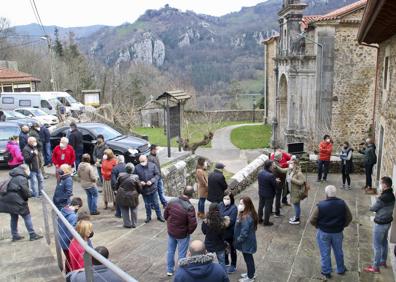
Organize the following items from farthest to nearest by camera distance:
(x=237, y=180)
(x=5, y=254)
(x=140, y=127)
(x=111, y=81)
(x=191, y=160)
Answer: (x=111, y=81) → (x=140, y=127) → (x=191, y=160) → (x=237, y=180) → (x=5, y=254)

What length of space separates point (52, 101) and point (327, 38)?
18.5m

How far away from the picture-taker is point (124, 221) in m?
9.18

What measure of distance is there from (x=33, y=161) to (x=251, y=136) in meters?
25.8

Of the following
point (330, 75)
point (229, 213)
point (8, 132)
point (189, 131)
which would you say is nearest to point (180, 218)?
point (229, 213)

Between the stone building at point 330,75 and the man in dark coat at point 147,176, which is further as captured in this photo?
the stone building at point 330,75

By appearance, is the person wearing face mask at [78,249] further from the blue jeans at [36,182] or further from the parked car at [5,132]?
the parked car at [5,132]

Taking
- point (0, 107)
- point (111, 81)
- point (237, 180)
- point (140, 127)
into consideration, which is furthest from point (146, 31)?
point (237, 180)

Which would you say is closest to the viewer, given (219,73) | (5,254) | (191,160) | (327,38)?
(5,254)

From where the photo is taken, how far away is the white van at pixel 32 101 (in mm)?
28188

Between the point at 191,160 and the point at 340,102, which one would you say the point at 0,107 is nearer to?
the point at 191,160

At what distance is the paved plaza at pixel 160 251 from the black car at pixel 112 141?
316 cm

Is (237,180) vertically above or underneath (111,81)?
underneath

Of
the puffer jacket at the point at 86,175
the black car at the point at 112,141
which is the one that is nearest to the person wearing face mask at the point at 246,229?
the puffer jacket at the point at 86,175

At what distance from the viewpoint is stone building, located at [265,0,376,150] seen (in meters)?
21.6
